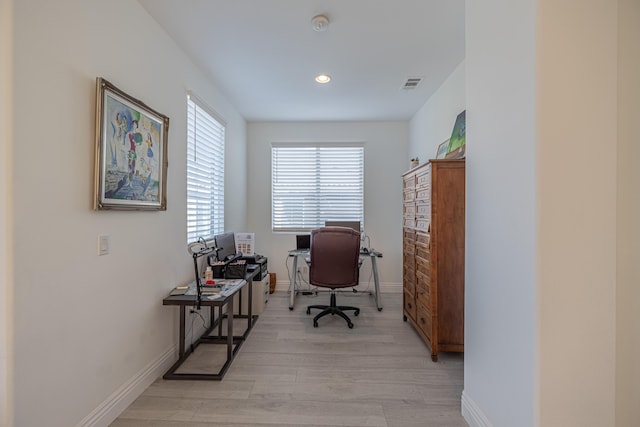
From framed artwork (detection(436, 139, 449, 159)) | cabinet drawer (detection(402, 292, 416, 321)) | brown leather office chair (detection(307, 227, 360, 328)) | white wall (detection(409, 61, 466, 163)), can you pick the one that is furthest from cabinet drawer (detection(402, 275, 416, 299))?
white wall (detection(409, 61, 466, 163))

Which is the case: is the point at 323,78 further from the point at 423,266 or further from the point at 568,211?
the point at 568,211

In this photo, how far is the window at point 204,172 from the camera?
9.29 feet

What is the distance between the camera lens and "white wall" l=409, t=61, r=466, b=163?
2859mm

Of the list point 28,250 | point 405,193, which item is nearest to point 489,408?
point 405,193

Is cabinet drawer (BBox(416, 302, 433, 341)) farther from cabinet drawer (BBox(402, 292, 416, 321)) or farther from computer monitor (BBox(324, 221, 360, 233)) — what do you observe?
computer monitor (BBox(324, 221, 360, 233))

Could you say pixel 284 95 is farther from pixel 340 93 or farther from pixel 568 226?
pixel 568 226

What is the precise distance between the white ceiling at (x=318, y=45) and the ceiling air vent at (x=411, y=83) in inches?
2.1

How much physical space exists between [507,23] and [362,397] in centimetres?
233

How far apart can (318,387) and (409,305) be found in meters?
1.46

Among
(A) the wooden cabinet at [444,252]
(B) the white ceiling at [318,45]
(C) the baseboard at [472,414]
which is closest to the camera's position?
(C) the baseboard at [472,414]

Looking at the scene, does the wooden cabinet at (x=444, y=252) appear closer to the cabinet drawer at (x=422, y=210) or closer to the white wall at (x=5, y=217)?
the cabinet drawer at (x=422, y=210)

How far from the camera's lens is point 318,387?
2070mm

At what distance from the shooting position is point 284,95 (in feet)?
11.5

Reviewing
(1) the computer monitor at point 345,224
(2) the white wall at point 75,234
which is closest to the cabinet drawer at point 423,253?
(1) the computer monitor at point 345,224
